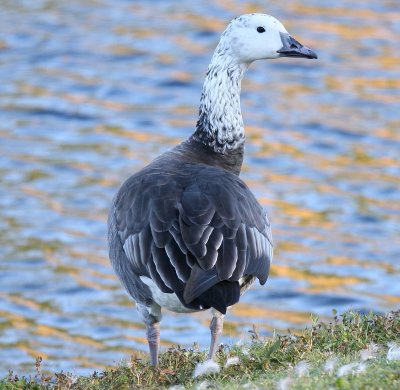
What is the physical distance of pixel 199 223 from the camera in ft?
21.7

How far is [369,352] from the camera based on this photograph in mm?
6387

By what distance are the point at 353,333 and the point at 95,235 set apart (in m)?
8.15

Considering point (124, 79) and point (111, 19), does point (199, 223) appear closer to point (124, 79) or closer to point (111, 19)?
point (124, 79)

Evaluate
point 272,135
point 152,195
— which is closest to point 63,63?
point 272,135

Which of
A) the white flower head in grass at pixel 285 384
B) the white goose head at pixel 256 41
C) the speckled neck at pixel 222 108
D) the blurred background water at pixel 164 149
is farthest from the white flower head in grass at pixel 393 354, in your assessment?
the blurred background water at pixel 164 149

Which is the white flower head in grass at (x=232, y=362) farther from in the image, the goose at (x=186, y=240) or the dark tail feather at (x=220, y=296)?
the dark tail feather at (x=220, y=296)

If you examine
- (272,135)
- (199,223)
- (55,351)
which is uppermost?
(199,223)

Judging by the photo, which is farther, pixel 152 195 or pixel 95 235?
pixel 95 235

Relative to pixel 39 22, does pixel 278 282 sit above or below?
below

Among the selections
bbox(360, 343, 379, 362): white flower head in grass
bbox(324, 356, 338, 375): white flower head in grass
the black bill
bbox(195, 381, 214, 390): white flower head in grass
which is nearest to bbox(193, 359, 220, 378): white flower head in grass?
bbox(195, 381, 214, 390): white flower head in grass

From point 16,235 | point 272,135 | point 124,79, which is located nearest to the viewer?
point 16,235

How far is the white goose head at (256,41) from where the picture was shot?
8.41m

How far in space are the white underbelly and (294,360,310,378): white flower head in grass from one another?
72cm

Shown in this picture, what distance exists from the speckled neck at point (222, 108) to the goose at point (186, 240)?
261 mm
